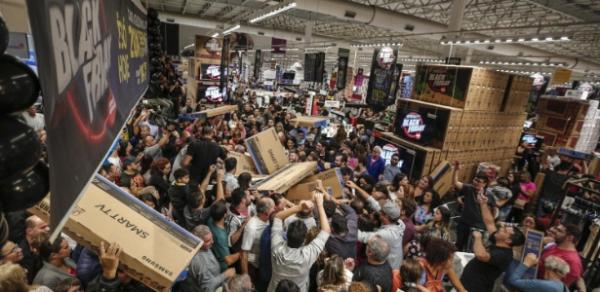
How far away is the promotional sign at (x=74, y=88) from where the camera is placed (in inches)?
36.7

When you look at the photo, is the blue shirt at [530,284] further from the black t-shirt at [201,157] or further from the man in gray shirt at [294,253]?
the black t-shirt at [201,157]

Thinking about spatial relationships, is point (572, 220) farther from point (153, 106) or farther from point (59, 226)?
point (153, 106)

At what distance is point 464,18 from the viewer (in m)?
A: 17.9

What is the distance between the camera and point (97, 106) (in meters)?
1.52

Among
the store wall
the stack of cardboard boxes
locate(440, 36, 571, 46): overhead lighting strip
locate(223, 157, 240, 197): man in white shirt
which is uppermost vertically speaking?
locate(440, 36, 571, 46): overhead lighting strip

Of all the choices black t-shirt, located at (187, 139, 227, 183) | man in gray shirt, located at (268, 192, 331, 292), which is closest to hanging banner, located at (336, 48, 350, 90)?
black t-shirt, located at (187, 139, 227, 183)

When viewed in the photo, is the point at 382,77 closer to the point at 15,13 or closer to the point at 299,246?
the point at 299,246

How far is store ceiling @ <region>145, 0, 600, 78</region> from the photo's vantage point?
12.3 meters

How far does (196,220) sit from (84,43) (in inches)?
96.1

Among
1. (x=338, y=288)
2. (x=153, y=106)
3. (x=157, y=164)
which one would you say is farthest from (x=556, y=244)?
(x=153, y=106)

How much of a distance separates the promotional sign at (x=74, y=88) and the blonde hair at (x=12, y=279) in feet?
3.38

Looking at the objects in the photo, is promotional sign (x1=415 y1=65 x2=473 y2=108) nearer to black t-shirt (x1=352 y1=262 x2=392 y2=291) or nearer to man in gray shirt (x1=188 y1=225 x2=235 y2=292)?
black t-shirt (x1=352 y1=262 x2=392 y2=291)

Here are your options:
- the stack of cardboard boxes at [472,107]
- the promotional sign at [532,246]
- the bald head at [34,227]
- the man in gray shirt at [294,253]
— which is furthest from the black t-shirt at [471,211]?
the bald head at [34,227]

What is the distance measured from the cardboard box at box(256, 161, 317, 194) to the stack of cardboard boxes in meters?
3.62
